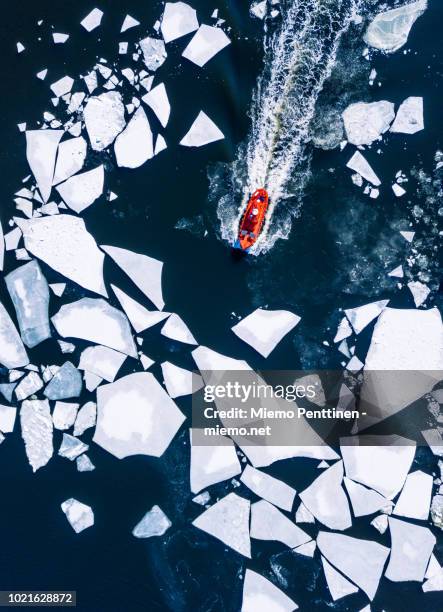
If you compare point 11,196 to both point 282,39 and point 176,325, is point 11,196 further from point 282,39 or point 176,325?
point 282,39

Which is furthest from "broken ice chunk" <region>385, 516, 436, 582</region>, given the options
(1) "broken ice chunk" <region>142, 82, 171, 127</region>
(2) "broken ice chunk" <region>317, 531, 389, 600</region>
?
(1) "broken ice chunk" <region>142, 82, 171, 127</region>

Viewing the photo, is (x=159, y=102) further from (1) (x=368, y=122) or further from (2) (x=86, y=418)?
(2) (x=86, y=418)

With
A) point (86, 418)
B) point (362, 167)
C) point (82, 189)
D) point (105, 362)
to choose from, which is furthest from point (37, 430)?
point (362, 167)

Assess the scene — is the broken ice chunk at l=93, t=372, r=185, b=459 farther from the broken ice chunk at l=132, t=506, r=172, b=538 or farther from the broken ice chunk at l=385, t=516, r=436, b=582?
the broken ice chunk at l=385, t=516, r=436, b=582

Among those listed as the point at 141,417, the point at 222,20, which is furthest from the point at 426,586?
the point at 222,20

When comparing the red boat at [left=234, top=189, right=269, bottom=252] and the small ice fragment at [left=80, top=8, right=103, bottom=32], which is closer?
the red boat at [left=234, top=189, right=269, bottom=252]

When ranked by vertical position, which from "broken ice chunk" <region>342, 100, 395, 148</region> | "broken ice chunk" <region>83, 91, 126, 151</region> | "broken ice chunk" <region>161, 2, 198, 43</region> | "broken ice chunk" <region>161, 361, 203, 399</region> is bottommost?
"broken ice chunk" <region>161, 361, 203, 399</region>
